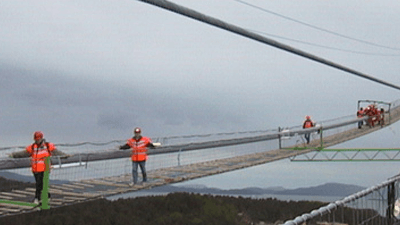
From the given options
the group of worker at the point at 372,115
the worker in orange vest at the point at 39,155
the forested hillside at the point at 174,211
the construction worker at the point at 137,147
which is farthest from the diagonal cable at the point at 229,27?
the forested hillside at the point at 174,211

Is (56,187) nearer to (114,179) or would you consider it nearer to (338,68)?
(114,179)

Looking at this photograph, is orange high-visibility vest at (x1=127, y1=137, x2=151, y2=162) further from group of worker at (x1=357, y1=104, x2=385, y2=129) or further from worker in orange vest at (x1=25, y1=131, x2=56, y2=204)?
group of worker at (x1=357, y1=104, x2=385, y2=129)

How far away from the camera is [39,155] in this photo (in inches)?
659

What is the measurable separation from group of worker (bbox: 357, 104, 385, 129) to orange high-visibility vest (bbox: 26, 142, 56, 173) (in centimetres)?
3672

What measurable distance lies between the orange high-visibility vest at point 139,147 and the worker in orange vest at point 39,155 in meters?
3.23

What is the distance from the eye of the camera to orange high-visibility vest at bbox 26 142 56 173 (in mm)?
16750

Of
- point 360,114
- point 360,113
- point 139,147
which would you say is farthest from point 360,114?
point 139,147

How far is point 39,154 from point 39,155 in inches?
1.3

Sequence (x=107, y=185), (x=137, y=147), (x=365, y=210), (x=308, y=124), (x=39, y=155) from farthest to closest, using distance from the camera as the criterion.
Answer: (x=308, y=124) → (x=137, y=147) → (x=107, y=185) → (x=39, y=155) → (x=365, y=210)

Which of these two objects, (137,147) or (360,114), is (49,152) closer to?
(137,147)

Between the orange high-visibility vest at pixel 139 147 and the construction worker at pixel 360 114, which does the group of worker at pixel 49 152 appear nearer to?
the orange high-visibility vest at pixel 139 147

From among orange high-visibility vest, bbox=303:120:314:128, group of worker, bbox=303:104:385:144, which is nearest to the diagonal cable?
orange high-visibility vest, bbox=303:120:314:128

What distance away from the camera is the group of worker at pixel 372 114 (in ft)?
160

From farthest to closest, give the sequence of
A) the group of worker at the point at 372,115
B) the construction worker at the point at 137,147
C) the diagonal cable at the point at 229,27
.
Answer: the group of worker at the point at 372,115
the construction worker at the point at 137,147
the diagonal cable at the point at 229,27
